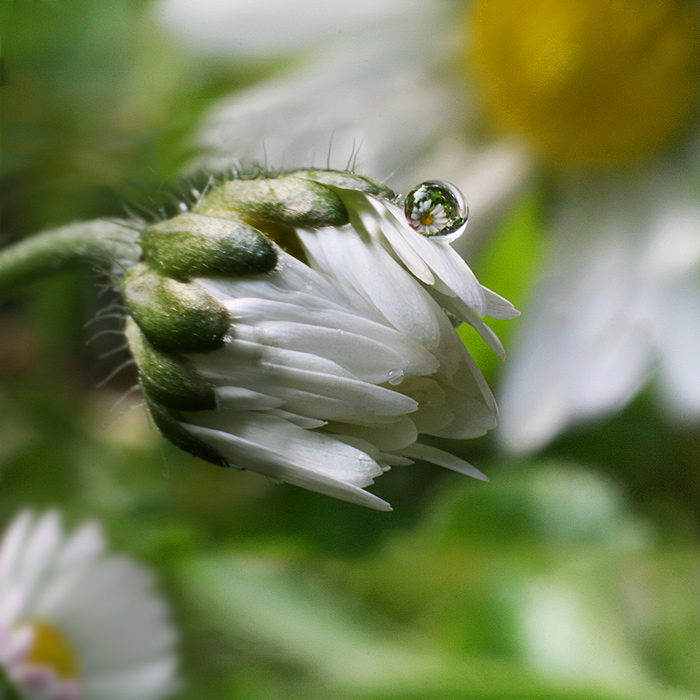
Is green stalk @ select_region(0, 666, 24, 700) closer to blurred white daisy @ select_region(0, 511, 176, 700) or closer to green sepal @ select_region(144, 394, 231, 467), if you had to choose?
blurred white daisy @ select_region(0, 511, 176, 700)

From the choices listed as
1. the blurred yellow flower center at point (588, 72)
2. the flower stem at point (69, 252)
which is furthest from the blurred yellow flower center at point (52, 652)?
the blurred yellow flower center at point (588, 72)

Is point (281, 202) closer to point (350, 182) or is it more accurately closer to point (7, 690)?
point (350, 182)

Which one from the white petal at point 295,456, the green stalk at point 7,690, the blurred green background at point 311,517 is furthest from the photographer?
the blurred green background at point 311,517

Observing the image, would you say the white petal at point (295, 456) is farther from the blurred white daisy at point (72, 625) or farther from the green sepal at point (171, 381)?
the blurred white daisy at point (72, 625)

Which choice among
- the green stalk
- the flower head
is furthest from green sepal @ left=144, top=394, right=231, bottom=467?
the green stalk

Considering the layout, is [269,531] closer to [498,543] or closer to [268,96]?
[498,543]
